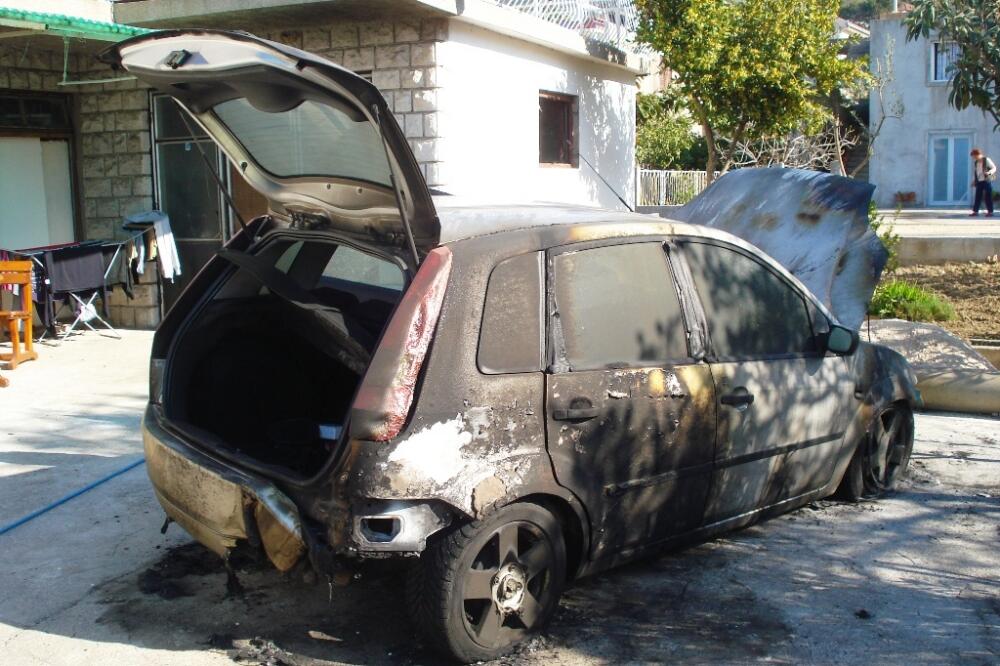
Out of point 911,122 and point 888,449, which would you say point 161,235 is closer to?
point 888,449

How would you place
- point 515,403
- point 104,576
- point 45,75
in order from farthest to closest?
point 45,75, point 104,576, point 515,403

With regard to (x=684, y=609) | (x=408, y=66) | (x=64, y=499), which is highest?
(x=408, y=66)

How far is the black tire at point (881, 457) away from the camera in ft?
18.9

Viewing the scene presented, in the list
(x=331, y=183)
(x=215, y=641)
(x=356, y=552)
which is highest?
(x=331, y=183)

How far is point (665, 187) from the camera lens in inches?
987

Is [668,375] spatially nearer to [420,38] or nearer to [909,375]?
[909,375]

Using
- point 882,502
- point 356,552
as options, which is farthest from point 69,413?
point 882,502

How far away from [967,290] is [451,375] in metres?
10.8

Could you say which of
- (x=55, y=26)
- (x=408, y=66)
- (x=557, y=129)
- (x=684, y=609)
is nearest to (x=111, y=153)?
(x=55, y=26)

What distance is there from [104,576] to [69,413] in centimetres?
350

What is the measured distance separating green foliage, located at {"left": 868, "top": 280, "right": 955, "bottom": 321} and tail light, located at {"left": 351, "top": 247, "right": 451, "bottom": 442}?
8444 mm

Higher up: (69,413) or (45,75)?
(45,75)

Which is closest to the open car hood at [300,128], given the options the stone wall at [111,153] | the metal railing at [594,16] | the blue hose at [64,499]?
the blue hose at [64,499]

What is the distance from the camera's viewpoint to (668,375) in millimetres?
4402
